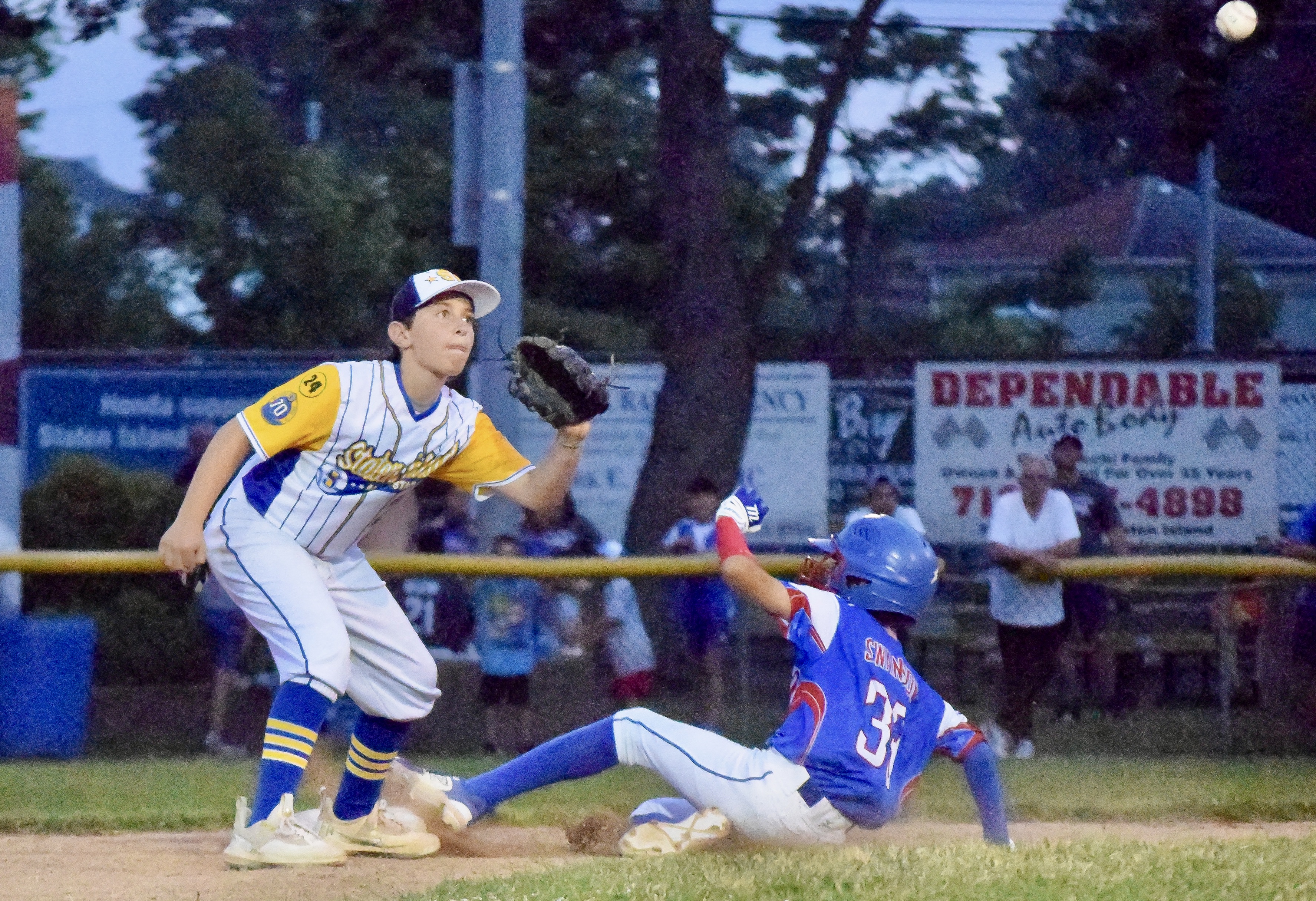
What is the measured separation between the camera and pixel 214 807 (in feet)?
19.1

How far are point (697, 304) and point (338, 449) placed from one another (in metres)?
7.17

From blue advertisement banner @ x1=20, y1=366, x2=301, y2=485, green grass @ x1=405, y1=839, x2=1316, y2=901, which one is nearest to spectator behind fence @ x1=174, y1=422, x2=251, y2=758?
blue advertisement banner @ x1=20, y1=366, x2=301, y2=485

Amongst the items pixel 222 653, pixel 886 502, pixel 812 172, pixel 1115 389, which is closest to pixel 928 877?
pixel 886 502

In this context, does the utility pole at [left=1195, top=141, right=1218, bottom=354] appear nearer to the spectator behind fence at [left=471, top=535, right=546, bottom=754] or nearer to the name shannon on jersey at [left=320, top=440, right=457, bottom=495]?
the spectator behind fence at [left=471, top=535, right=546, bottom=754]

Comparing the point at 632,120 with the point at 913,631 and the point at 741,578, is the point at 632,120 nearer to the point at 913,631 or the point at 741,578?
the point at 913,631

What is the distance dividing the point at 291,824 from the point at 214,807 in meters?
1.48

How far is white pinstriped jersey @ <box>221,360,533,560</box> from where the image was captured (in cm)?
450

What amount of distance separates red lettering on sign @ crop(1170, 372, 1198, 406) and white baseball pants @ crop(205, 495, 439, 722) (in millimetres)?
8211

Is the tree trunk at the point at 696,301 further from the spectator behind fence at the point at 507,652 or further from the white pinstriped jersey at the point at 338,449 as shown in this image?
the white pinstriped jersey at the point at 338,449

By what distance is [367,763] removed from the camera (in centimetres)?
488

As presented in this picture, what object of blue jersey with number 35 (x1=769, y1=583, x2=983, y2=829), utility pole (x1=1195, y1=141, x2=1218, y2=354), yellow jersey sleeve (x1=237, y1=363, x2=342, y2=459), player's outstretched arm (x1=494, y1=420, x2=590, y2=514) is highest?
utility pole (x1=1195, y1=141, x2=1218, y2=354)

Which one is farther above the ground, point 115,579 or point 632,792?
point 115,579

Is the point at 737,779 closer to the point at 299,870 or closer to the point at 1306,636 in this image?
the point at 299,870

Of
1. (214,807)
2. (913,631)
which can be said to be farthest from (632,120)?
(214,807)
